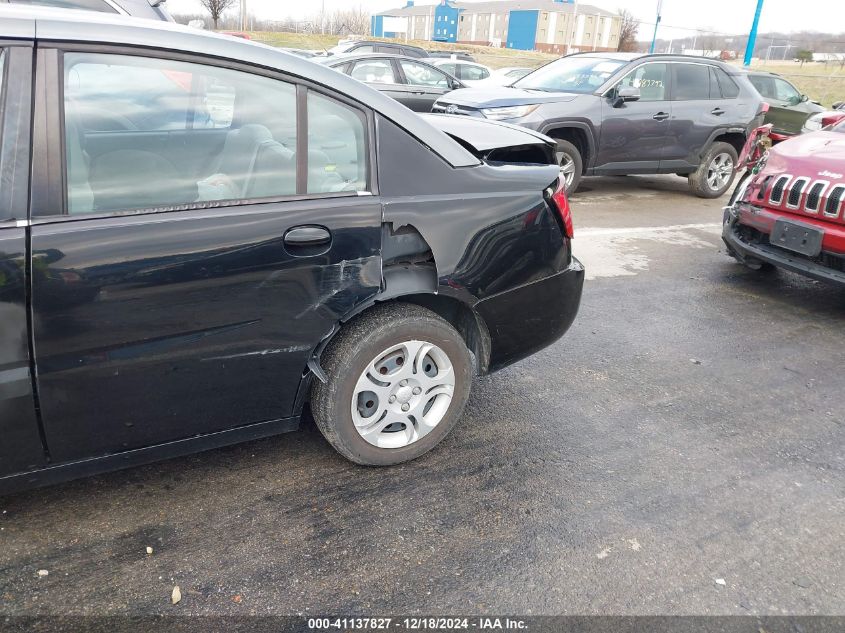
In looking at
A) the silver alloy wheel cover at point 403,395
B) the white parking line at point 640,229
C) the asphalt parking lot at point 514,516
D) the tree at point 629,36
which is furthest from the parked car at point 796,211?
the tree at point 629,36

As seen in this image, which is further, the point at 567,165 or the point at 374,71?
the point at 374,71

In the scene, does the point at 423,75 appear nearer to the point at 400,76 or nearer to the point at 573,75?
the point at 400,76

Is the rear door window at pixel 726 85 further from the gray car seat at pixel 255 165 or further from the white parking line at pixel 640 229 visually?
the gray car seat at pixel 255 165

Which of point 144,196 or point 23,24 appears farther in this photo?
point 144,196

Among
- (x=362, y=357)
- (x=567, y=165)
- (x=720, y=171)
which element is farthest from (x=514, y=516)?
(x=720, y=171)

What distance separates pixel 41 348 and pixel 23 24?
1015 millimetres

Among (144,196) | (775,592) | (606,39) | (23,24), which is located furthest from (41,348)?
(606,39)

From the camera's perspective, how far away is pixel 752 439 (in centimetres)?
338

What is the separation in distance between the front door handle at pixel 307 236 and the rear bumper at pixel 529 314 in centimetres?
80

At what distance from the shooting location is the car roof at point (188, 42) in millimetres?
2145

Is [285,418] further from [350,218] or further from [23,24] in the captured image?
[23,24]

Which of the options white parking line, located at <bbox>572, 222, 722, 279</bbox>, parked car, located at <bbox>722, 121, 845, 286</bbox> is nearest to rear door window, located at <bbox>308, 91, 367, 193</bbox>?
white parking line, located at <bbox>572, 222, 722, 279</bbox>

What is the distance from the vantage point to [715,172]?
931 cm

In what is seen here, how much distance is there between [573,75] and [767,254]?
4.45 metres
